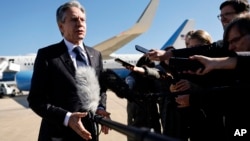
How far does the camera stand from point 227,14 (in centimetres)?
291

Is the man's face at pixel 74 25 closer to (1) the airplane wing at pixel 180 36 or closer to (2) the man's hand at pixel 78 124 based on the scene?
(2) the man's hand at pixel 78 124

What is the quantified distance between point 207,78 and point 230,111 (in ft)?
0.80

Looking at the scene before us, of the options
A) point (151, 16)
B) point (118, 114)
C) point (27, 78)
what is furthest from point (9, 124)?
point (151, 16)

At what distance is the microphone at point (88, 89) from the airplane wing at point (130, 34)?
827 inches

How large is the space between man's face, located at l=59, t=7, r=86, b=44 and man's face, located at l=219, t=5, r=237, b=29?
4.62ft

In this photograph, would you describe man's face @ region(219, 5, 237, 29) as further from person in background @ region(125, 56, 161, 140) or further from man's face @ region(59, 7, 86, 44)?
man's face @ region(59, 7, 86, 44)

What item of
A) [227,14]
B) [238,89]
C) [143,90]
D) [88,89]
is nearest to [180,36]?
[143,90]

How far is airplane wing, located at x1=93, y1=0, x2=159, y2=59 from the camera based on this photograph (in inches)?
922

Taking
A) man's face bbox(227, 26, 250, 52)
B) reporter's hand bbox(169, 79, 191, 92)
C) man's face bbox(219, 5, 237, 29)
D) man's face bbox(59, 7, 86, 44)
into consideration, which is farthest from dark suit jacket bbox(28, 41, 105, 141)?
man's face bbox(219, 5, 237, 29)

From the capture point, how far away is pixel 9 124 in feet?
29.1

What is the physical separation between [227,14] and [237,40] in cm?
124

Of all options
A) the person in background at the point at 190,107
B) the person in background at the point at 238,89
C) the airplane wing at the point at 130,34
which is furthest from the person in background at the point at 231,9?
the airplane wing at the point at 130,34

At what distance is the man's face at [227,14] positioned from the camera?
9.47 ft

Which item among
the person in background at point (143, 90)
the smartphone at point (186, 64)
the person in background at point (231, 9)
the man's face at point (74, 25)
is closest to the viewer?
the smartphone at point (186, 64)
